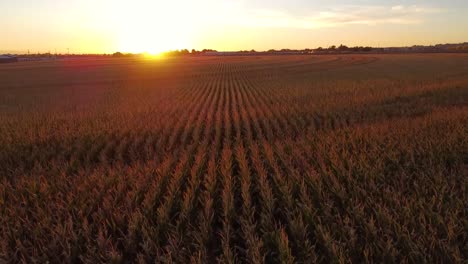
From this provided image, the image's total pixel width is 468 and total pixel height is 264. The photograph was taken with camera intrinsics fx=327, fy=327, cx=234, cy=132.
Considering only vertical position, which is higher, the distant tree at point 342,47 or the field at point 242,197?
the distant tree at point 342,47

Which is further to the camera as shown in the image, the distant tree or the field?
the distant tree

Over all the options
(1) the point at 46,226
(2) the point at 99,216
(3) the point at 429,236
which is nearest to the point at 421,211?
(3) the point at 429,236

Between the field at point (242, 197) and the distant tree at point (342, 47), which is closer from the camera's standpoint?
the field at point (242, 197)

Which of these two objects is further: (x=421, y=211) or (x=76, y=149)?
(x=76, y=149)

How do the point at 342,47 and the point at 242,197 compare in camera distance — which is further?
the point at 342,47

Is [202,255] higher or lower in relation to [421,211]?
lower

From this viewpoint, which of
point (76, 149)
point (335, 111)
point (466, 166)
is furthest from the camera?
point (335, 111)

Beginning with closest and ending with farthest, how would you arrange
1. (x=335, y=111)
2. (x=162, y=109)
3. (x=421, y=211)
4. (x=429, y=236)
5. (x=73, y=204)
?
(x=429, y=236) → (x=421, y=211) → (x=73, y=204) → (x=335, y=111) → (x=162, y=109)

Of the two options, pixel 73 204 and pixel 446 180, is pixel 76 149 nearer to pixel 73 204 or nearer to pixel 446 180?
pixel 73 204

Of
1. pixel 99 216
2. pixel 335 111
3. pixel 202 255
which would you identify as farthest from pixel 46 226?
pixel 335 111

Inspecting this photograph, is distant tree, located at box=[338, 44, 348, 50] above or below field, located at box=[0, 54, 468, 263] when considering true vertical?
above
